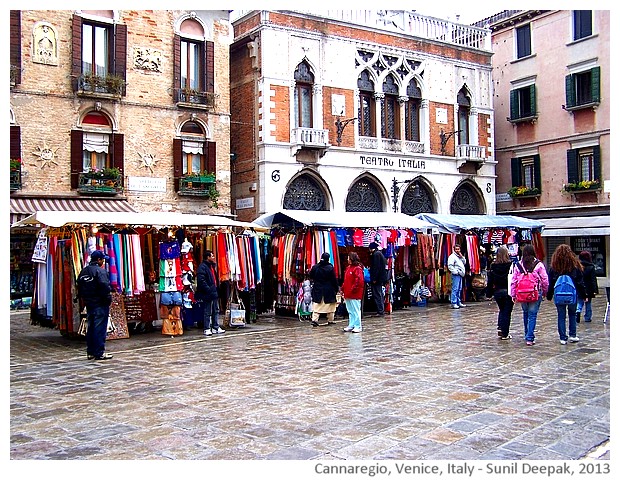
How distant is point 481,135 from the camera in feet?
92.3

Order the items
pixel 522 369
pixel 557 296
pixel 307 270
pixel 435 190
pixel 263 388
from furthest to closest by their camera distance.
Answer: pixel 435 190 < pixel 307 270 < pixel 557 296 < pixel 522 369 < pixel 263 388

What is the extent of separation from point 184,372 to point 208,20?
51.0 ft

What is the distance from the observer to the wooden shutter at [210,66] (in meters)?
21.5

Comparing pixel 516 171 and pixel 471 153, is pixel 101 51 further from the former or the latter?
pixel 516 171

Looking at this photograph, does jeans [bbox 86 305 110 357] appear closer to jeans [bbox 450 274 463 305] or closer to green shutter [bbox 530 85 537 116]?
jeans [bbox 450 274 463 305]

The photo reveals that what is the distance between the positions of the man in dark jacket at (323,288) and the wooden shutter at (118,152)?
865 cm

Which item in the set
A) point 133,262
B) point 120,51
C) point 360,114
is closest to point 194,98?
point 120,51

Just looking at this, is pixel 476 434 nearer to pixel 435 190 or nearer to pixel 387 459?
pixel 387 459

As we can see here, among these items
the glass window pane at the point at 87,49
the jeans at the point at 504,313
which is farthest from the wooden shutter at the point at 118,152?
the jeans at the point at 504,313

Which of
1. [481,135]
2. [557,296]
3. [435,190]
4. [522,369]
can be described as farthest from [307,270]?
[481,135]

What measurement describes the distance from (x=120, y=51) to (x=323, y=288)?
1084 centimetres

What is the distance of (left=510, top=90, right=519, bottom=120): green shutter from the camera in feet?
92.8

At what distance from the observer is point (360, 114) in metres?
24.8

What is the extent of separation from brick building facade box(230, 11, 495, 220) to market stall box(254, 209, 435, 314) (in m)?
6.24
